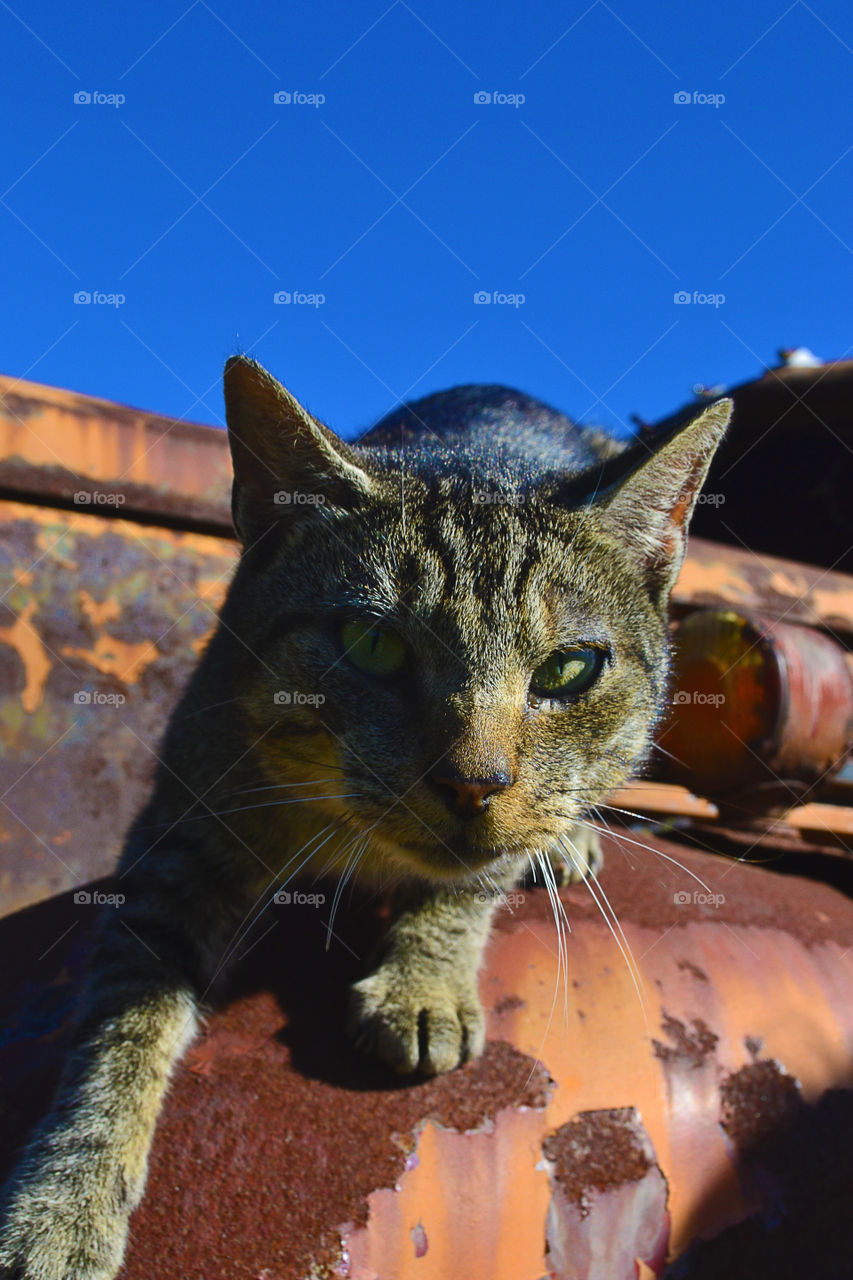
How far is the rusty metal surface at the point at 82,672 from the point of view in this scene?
1941 millimetres

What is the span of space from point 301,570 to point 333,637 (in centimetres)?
19

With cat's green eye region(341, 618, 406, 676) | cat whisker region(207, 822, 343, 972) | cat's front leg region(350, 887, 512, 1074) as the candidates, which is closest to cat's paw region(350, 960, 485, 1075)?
cat's front leg region(350, 887, 512, 1074)

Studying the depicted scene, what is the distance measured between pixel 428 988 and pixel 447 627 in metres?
0.65

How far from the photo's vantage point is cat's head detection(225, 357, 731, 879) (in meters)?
1.55

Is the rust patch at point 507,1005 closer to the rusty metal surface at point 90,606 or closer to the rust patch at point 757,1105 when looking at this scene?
the rust patch at point 757,1105

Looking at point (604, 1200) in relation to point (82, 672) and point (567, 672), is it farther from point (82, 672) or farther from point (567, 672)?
point (82, 672)

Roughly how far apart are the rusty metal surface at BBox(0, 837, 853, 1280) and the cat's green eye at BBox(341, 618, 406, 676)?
489 millimetres

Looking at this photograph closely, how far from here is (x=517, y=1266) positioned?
124 centimetres

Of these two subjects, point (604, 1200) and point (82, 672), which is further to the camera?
point (82, 672)

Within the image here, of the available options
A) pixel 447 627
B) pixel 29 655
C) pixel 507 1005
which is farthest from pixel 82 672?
pixel 507 1005

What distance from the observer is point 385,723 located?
161cm

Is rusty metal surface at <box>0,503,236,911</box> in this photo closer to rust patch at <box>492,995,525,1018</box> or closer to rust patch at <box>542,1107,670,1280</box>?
rust patch at <box>492,995,525,1018</box>

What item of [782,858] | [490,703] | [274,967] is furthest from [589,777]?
[782,858]

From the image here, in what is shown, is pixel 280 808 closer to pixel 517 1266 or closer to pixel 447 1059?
pixel 447 1059
